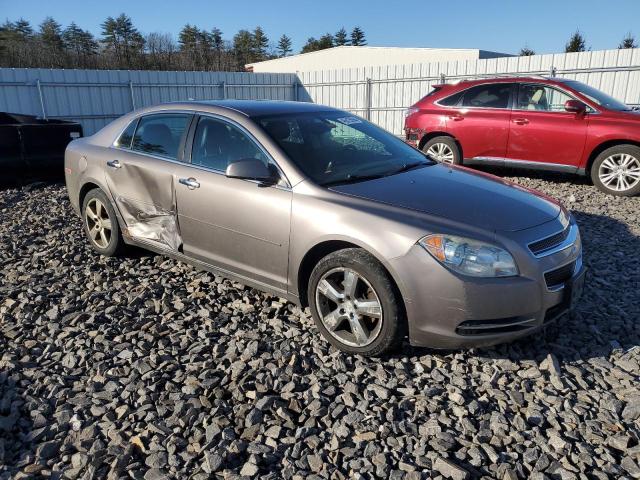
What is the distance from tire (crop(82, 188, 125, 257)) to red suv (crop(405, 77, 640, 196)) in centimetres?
410

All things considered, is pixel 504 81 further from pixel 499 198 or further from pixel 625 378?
pixel 625 378

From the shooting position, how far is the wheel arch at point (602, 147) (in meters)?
7.35

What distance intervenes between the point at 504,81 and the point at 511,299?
22.0ft

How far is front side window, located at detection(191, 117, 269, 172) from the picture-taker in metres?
3.75

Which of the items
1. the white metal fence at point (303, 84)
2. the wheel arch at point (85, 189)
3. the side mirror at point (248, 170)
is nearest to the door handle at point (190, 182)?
the side mirror at point (248, 170)

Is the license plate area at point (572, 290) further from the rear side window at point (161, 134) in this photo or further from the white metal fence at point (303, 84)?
the white metal fence at point (303, 84)

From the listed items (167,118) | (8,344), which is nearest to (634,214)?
(167,118)

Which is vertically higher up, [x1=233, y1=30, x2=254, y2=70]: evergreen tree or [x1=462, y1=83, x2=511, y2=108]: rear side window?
[x1=233, y1=30, x2=254, y2=70]: evergreen tree

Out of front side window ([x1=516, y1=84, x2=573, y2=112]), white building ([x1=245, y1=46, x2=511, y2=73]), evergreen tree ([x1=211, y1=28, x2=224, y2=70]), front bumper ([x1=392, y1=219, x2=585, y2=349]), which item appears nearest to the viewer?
front bumper ([x1=392, y1=219, x2=585, y2=349])

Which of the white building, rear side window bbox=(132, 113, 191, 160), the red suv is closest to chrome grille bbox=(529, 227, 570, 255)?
rear side window bbox=(132, 113, 191, 160)

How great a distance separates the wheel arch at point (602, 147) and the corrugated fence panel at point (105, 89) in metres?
12.9

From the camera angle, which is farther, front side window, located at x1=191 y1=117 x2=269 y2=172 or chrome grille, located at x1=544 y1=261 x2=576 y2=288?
front side window, located at x1=191 y1=117 x2=269 y2=172

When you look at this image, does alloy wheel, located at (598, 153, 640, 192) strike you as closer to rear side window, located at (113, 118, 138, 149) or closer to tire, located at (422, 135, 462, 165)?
tire, located at (422, 135, 462, 165)

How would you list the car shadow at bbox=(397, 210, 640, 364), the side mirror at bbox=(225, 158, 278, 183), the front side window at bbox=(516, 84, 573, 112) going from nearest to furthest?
the car shadow at bbox=(397, 210, 640, 364)
the side mirror at bbox=(225, 158, 278, 183)
the front side window at bbox=(516, 84, 573, 112)
